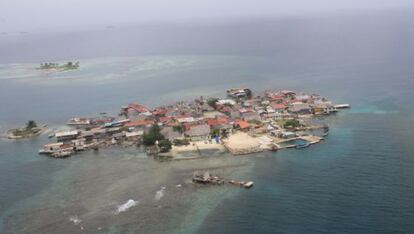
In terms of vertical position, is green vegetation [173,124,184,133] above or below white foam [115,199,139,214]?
above

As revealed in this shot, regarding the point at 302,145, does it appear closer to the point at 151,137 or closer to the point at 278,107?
the point at 278,107

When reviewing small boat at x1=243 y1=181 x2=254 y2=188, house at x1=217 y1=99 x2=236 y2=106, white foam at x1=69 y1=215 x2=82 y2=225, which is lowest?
white foam at x1=69 y1=215 x2=82 y2=225

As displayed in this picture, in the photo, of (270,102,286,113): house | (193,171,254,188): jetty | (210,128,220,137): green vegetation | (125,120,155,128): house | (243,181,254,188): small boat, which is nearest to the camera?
(243,181,254,188): small boat

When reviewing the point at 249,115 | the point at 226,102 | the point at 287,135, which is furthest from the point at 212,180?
the point at 226,102

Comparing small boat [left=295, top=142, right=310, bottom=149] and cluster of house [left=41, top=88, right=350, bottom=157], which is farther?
cluster of house [left=41, top=88, right=350, bottom=157]

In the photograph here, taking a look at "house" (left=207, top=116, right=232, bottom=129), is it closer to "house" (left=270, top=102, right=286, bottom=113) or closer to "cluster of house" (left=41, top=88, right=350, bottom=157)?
"cluster of house" (left=41, top=88, right=350, bottom=157)

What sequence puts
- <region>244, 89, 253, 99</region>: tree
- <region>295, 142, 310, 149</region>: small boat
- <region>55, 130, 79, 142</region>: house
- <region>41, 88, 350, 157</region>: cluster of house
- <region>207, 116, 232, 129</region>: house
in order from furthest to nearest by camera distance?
<region>244, 89, 253, 99</region>: tree
<region>55, 130, 79, 142</region>: house
<region>207, 116, 232, 129</region>: house
<region>41, 88, 350, 157</region>: cluster of house
<region>295, 142, 310, 149</region>: small boat

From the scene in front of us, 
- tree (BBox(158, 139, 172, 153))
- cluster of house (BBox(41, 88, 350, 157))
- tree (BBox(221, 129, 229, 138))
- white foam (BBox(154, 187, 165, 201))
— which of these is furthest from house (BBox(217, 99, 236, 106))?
white foam (BBox(154, 187, 165, 201))
